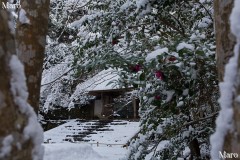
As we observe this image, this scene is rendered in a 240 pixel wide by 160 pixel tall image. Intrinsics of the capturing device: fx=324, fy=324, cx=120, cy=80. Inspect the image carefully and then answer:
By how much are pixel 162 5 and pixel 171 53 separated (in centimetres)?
105

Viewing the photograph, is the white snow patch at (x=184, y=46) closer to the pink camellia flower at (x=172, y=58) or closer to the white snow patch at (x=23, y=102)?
the pink camellia flower at (x=172, y=58)

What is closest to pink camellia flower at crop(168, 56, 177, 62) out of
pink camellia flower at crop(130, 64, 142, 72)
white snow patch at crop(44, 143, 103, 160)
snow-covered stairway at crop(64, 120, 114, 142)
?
pink camellia flower at crop(130, 64, 142, 72)

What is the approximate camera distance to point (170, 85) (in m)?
2.20

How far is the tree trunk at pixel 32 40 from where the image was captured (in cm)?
156

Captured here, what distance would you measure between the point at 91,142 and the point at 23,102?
35.2 feet

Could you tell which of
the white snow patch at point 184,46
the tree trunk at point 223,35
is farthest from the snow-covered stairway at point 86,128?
the tree trunk at point 223,35

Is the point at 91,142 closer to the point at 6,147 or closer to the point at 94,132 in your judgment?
the point at 94,132

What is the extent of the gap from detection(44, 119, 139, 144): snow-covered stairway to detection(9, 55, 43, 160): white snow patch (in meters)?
10.0

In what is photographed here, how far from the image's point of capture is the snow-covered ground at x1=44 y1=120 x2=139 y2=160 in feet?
27.1

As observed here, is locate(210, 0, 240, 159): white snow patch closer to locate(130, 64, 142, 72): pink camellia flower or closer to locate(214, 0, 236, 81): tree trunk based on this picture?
locate(214, 0, 236, 81): tree trunk

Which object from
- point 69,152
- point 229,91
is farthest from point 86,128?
point 229,91

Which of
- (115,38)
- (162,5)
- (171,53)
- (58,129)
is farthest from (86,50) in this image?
(58,129)

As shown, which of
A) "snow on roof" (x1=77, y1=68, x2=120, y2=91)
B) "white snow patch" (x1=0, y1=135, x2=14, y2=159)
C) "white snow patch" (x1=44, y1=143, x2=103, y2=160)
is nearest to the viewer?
"white snow patch" (x1=0, y1=135, x2=14, y2=159)

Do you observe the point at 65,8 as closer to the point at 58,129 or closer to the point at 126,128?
the point at 126,128
